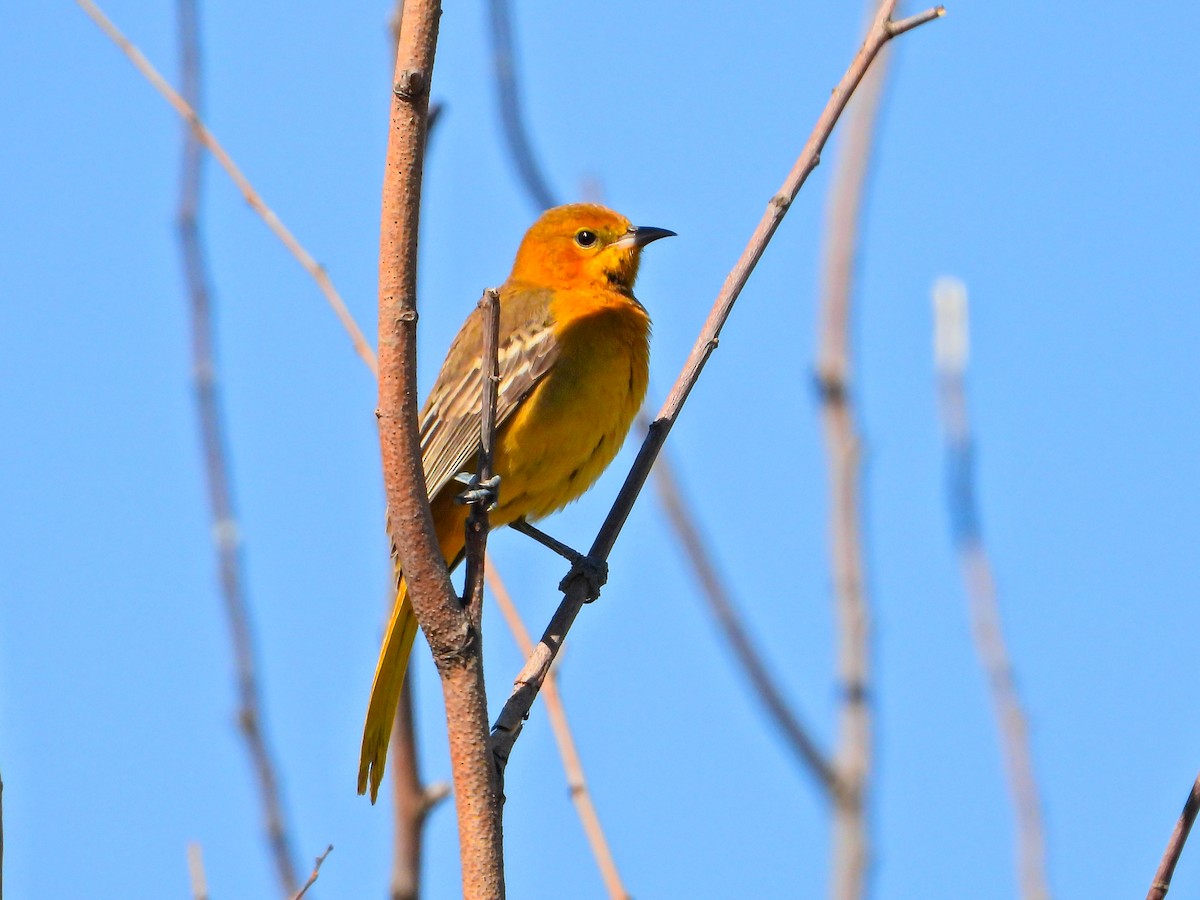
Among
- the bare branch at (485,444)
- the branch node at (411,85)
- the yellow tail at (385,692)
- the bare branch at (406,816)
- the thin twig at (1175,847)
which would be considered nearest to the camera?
the thin twig at (1175,847)

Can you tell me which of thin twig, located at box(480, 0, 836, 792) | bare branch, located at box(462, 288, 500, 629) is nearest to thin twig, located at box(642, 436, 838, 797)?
thin twig, located at box(480, 0, 836, 792)

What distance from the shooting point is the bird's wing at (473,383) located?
4.82 metres

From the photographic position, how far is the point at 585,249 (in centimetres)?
596

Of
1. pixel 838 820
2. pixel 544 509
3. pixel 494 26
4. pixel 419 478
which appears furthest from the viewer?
pixel 544 509

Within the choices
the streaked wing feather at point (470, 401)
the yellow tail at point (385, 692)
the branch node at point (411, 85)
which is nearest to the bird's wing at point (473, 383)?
the streaked wing feather at point (470, 401)

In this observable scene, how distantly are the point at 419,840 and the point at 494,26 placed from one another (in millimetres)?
2365

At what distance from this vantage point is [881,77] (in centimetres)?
427

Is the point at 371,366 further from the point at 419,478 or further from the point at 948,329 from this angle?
the point at 948,329

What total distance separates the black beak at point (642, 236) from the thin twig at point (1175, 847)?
158 inches

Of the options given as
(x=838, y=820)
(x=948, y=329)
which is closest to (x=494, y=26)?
(x=948, y=329)

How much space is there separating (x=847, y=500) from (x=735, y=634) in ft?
1.49

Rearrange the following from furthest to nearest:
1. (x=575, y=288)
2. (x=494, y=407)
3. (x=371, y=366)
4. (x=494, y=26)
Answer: (x=575, y=288)
(x=494, y=26)
(x=371, y=366)
(x=494, y=407)

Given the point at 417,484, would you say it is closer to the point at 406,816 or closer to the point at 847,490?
the point at 406,816

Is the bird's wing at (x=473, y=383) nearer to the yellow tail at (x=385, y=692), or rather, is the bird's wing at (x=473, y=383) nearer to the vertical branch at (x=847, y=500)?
the yellow tail at (x=385, y=692)
